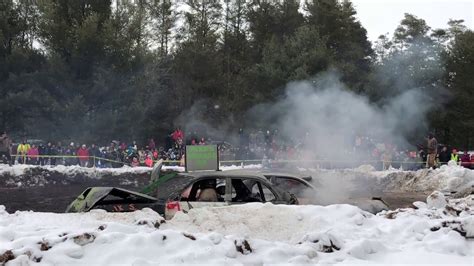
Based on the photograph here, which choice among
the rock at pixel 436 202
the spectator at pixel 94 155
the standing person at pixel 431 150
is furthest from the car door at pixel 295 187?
the spectator at pixel 94 155

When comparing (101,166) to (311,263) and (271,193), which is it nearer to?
(271,193)

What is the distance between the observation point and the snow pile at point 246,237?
5652mm

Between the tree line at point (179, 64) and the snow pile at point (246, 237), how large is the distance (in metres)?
24.7

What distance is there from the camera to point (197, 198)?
8531mm

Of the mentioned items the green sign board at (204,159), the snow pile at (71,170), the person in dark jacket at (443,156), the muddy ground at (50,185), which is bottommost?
the muddy ground at (50,185)

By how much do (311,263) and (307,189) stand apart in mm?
3887

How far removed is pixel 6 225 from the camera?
270 inches

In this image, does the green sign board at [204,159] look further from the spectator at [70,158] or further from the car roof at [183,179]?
the spectator at [70,158]

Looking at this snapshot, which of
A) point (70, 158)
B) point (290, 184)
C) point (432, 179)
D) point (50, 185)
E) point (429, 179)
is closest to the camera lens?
point (290, 184)

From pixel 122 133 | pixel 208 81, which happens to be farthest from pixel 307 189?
pixel 208 81

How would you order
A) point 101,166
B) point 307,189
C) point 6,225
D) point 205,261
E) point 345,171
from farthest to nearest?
point 101,166 → point 345,171 → point 307,189 → point 6,225 → point 205,261

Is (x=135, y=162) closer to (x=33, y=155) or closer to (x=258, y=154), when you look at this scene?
(x=33, y=155)

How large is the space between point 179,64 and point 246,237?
34246 mm

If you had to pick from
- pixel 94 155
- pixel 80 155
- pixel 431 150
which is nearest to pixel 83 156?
pixel 80 155
